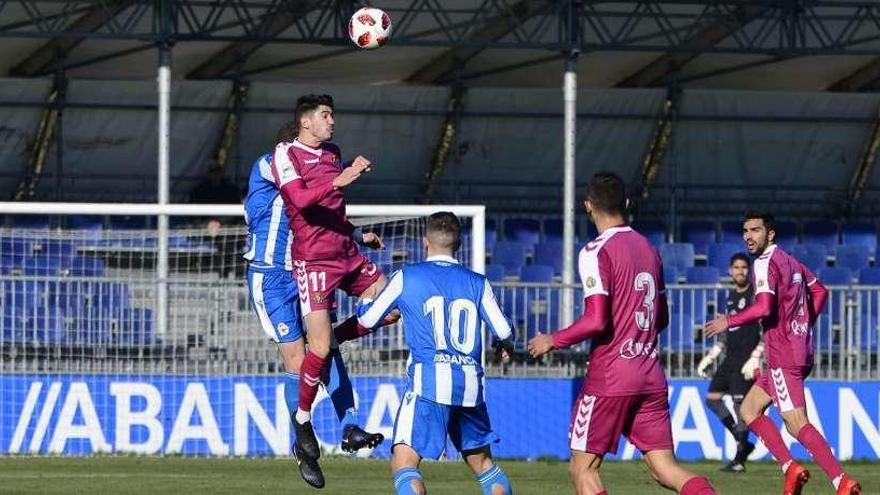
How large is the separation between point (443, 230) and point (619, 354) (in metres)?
1.18

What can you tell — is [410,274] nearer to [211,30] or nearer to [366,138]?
[211,30]

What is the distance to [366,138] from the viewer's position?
100 feet

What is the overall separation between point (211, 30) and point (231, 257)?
5088 mm

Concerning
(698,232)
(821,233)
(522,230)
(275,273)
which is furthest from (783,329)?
(821,233)

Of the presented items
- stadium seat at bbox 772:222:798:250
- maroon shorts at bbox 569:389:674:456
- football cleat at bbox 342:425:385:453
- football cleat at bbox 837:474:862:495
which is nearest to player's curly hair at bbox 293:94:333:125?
football cleat at bbox 342:425:385:453

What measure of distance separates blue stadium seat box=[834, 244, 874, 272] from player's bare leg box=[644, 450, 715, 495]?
1841 cm

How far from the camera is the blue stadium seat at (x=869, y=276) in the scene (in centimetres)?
2570

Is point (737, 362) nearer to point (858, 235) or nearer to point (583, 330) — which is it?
point (583, 330)

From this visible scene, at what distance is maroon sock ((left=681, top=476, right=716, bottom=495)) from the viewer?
959 cm

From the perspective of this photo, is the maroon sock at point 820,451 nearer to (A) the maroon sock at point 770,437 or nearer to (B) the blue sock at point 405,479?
(A) the maroon sock at point 770,437

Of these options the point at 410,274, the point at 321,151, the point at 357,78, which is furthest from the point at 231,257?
the point at 357,78

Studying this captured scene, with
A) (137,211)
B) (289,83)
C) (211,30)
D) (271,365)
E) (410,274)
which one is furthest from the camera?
(289,83)

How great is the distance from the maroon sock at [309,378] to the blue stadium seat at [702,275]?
516 inches

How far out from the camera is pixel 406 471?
9.99m
